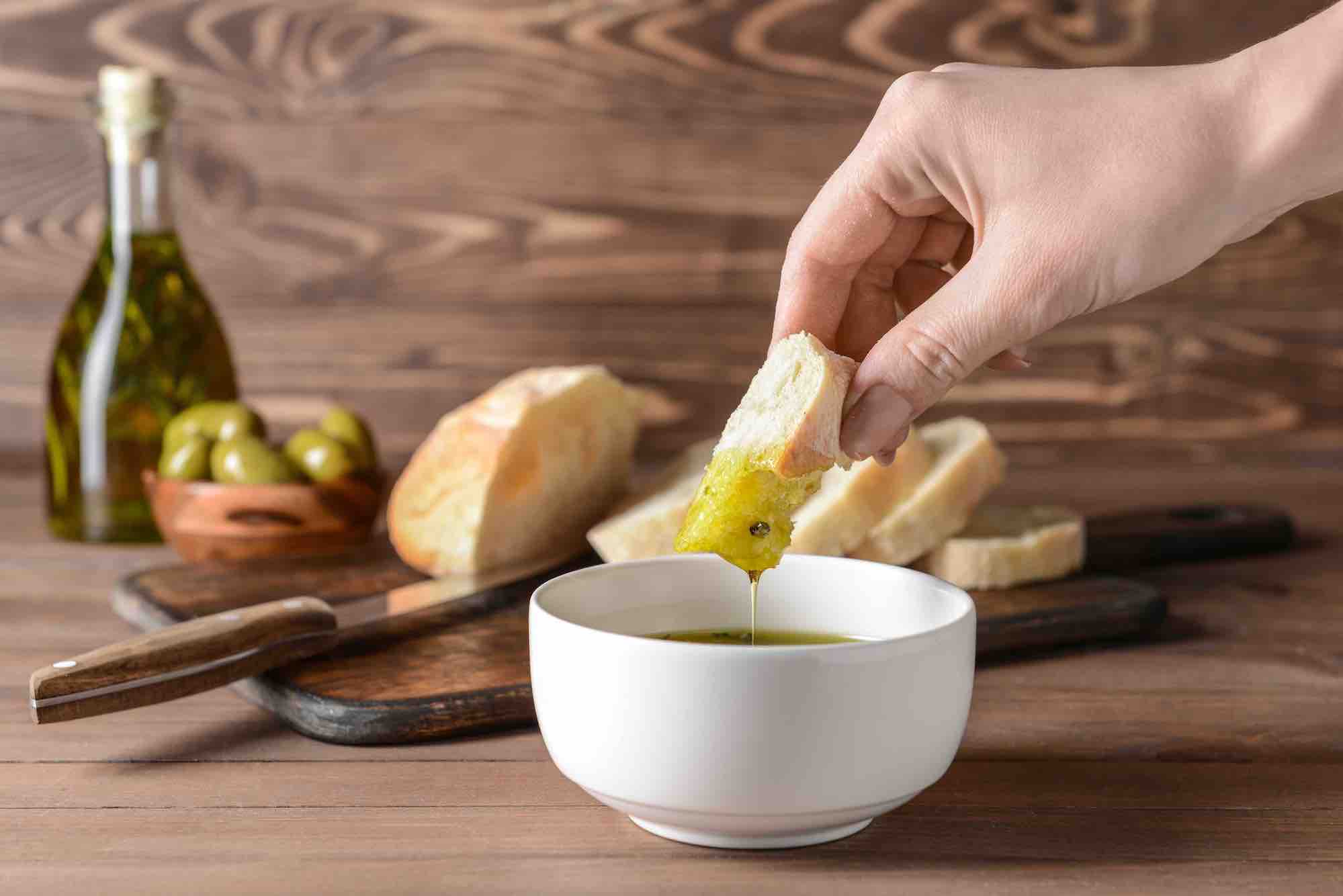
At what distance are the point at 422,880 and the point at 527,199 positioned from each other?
1.62m

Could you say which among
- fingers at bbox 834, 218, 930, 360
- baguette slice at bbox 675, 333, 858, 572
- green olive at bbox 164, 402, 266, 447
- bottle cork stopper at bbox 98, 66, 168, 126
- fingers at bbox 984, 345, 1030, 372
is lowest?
green olive at bbox 164, 402, 266, 447

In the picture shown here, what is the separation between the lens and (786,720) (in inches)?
30.9

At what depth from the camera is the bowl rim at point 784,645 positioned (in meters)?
0.78

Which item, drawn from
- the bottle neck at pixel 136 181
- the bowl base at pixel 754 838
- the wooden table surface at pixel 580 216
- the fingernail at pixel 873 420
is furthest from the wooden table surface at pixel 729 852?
the wooden table surface at pixel 580 216

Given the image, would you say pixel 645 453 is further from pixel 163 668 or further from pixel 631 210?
pixel 163 668

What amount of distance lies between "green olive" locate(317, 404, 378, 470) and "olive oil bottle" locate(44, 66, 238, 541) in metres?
0.23

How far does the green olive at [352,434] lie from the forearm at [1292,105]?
1130 mm

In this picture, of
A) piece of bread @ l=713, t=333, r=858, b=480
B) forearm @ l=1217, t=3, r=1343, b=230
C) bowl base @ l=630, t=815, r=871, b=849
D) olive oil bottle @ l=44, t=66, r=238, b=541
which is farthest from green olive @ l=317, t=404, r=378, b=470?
forearm @ l=1217, t=3, r=1343, b=230

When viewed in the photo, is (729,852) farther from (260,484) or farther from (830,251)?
(260,484)

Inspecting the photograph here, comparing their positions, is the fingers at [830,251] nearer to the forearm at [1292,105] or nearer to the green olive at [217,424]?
the forearm at [1292,105]

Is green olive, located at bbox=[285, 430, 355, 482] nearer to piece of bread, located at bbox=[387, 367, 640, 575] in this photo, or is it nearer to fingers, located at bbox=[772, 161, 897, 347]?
piece of bread, located at bbox=[387, 367, 640, 575]

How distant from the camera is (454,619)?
133cm

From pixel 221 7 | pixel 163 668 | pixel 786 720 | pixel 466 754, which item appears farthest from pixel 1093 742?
pixel 221 7

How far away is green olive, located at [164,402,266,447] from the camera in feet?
5.51
